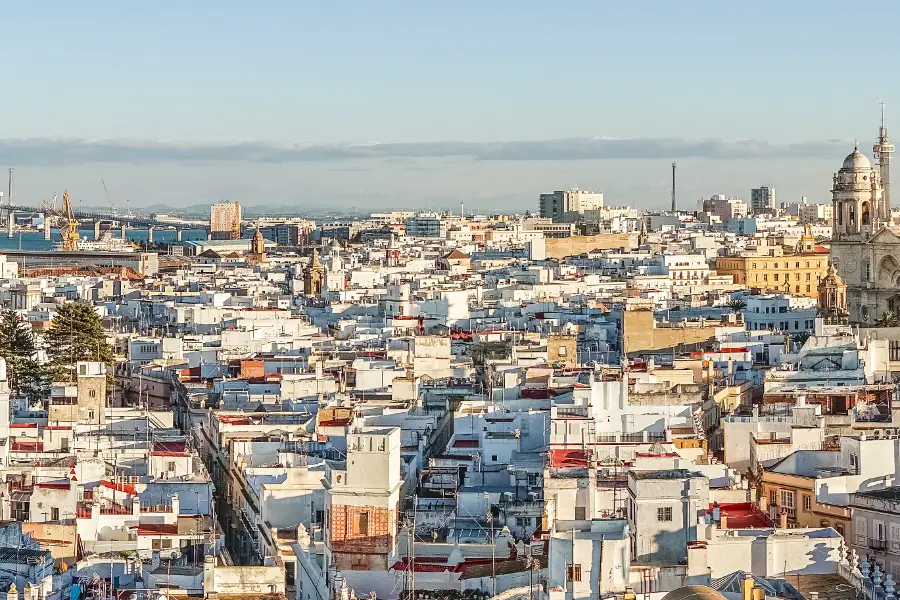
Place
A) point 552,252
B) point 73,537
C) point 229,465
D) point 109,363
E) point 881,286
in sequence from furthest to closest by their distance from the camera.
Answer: point 552,252 < point 881,286 < point 109,363 < point 229,465 < point 73,537

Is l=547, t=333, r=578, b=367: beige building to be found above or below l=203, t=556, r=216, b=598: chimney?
above

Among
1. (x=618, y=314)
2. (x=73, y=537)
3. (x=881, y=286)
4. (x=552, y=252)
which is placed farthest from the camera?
(x=552, y=252)

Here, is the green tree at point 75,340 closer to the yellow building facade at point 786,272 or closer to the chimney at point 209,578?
the chimney at point 209,578

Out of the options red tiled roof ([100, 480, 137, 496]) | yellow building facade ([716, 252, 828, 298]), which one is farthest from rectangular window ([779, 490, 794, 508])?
yellow building facade ([716, 252, 828, 298])

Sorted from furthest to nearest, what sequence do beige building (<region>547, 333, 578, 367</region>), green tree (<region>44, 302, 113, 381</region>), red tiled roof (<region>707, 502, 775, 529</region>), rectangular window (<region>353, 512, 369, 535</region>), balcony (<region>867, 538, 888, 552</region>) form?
green tree (<region>44, 302, 113, 381</region>), beige building (<region>547, 333, 578, 367</region>), balcony (<region>867, 538, 888, 552</region>), red tiled roof (<region>707, 502, 775, 529</region>), rectangular window (<region>353, 512, 369, 535</region>)

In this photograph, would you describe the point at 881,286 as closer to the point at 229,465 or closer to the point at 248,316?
the point at 248,316

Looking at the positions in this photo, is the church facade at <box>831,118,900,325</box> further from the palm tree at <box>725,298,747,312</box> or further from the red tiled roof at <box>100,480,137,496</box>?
the red tiled roof at <box>100,480,137,496</box>

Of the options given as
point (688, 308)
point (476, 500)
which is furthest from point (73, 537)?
point (688, 308)
